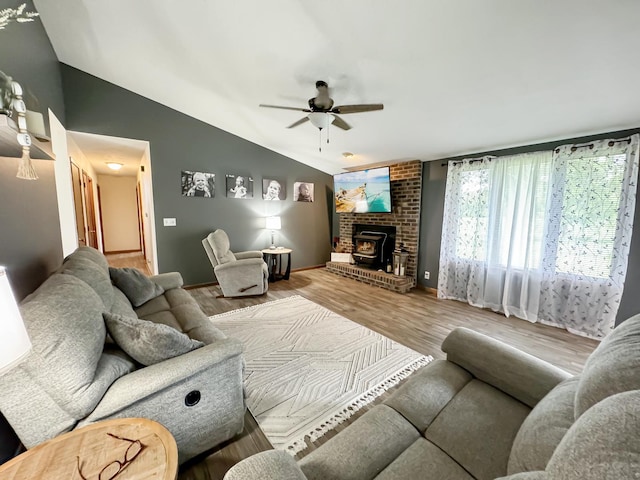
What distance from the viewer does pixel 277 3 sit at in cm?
187

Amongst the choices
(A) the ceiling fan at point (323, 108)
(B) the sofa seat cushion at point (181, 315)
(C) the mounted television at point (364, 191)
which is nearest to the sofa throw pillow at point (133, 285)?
(B) the sofa seat cushion at point (181, 315)

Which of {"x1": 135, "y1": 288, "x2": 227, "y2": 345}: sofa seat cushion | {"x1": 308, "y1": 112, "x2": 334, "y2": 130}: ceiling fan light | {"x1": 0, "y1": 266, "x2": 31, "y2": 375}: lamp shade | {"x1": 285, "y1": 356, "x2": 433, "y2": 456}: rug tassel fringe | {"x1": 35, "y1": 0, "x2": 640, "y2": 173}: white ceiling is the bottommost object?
{"x1": 285, "y1": 356, "x2": 433, "y2": 456}: rug tassel fringe

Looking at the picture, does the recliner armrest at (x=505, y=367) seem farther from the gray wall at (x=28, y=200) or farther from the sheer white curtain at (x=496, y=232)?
the sheer white curtain at (x=496, y=232)

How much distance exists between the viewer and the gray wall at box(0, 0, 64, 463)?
143 centimetres

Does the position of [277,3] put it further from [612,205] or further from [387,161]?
[612,205]

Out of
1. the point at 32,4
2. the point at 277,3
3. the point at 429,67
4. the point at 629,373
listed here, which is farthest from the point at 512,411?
the point at 32,4

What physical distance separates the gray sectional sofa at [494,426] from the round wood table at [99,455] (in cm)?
29

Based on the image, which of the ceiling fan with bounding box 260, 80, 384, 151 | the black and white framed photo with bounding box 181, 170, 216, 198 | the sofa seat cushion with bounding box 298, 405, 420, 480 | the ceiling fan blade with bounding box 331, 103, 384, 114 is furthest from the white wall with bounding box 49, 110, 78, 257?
the sofa seat cushion with bounding box 298, 405, 420, 480

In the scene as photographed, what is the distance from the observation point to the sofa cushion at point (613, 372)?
0.67 m

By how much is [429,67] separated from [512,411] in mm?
2503

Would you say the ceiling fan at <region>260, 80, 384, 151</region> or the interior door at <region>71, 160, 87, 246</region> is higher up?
the ceiling fan at <region>260, 80, 384, 151</region>

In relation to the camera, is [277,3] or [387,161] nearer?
[277,3]

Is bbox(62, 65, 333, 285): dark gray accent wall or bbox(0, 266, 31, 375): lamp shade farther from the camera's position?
bbox(62, 65, 333, 285): dark gray accent wall

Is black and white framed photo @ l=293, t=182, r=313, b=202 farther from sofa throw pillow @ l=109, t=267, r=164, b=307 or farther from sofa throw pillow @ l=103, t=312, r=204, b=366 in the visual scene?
sofa throw pillow @ l=103, t=312, r=204, b=366
